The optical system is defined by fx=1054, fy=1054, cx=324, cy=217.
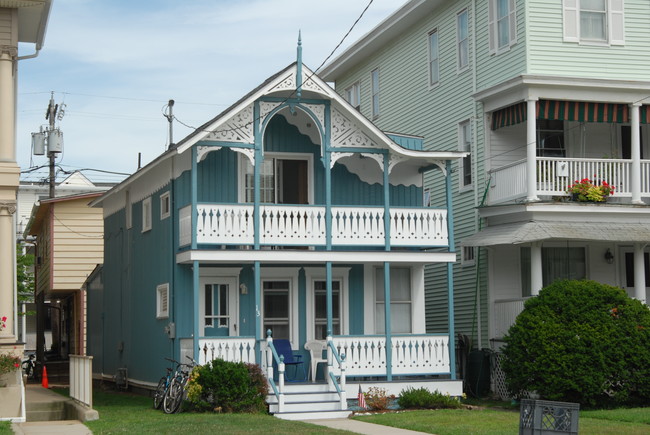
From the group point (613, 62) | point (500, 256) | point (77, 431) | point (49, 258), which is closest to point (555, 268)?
point (500, 256)

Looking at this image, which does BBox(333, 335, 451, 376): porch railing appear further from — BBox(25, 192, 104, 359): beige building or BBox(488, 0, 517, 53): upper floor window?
BBox(25, 192, 104, 359): beige building

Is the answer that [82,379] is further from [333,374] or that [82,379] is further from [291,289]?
[291,289]

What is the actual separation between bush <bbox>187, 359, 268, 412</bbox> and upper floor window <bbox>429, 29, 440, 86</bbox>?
42.2 ft

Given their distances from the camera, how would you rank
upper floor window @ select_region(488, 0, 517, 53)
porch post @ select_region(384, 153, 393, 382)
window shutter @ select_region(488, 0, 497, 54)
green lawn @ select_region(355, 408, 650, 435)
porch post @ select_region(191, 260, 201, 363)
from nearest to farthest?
1. green lawn @ select_region(355, 408, 650, 435)
2. porch post @ select_region(191, 260, 201, 363)
3. porch post @ select_region(384, 153, 393, 382)
4. upper floor window @ select_region(488, 0, 517, 53)
5. window shutter @ select_region(488, 0, 497, 54)

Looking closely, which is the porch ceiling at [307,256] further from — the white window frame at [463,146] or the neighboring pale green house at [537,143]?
the white window frame at [463,146]

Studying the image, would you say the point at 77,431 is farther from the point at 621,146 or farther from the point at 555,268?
the point at 621,146

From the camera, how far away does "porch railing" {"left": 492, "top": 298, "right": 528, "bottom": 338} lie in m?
25.2

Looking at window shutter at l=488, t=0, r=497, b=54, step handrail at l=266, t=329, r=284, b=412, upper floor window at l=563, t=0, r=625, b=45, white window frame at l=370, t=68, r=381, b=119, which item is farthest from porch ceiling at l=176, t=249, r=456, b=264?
white window frame at l=370, t=68, r=381, b=119

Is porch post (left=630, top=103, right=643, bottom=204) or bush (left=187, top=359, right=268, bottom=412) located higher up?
porch post (left=630, top=103, right=643, bottom=204)

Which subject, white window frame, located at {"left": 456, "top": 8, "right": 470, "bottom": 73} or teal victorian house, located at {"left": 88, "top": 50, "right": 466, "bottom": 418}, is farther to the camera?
white window frame, located at {"left": 456, "top": 8, "right": 470, "bottom": 73}

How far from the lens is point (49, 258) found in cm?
3650

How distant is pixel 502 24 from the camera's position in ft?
87.8

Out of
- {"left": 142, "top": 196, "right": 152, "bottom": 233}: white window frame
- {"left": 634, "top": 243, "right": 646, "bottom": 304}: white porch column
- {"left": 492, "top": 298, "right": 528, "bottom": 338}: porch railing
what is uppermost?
{"left": 142, "top": 196, "right": 152, "bottom": 233}: white window frame

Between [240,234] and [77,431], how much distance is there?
6.59 m
